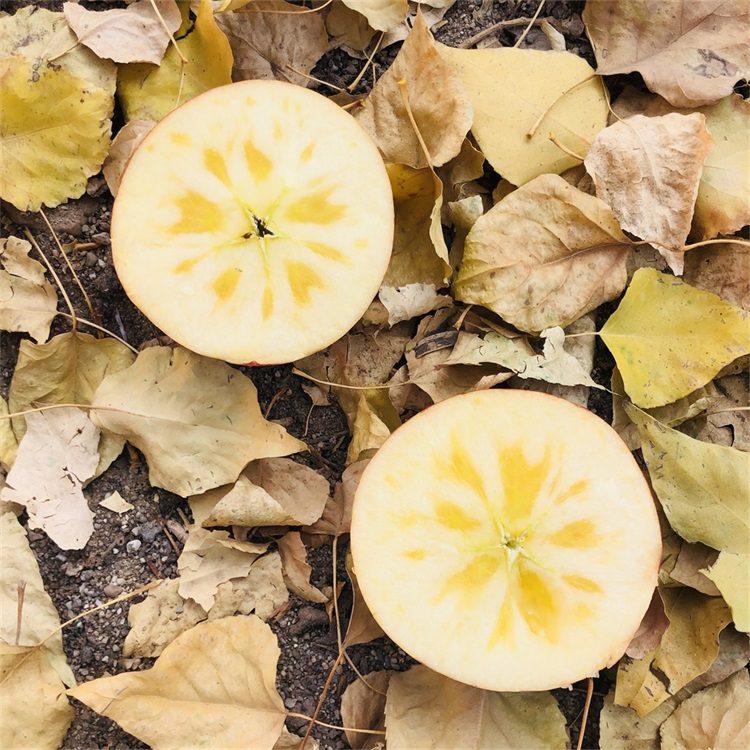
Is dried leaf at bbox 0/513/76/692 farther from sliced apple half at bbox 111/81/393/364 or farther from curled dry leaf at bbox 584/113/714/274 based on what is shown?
curled dry leaf at bbox 584/113/714/274

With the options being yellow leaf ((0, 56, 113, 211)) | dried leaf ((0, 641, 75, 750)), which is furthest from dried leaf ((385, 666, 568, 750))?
yellow leaf ((0, 56, 113, 211))

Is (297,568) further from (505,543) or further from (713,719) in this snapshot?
(713,719)

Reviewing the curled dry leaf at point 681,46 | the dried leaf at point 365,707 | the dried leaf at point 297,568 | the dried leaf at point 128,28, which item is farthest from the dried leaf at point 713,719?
the dried leaf at point 128,28

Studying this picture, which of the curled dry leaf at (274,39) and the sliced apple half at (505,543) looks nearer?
the sliced apple half at (505,543)

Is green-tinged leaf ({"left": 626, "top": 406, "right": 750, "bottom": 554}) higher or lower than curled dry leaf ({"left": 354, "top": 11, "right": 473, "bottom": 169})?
lower

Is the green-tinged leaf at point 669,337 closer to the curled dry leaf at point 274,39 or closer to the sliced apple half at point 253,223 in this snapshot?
the sliced apple half at point 253,223
